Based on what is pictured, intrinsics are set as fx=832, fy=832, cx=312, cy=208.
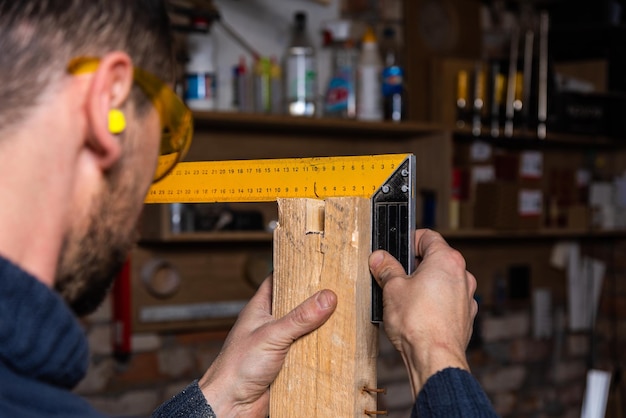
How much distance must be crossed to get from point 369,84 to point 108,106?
→ 1.79m

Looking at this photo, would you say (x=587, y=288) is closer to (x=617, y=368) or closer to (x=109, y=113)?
(x=617, y=368)

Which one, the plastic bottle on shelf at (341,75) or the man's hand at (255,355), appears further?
the plastic bottle on shelf at (341,75)

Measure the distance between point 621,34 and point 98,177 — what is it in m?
2.72

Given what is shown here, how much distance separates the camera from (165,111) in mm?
746

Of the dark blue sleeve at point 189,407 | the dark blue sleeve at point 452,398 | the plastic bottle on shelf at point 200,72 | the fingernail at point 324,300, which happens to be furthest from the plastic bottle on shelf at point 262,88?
the dark blue sleeve at point 452,398

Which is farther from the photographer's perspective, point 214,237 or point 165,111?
point 214,237

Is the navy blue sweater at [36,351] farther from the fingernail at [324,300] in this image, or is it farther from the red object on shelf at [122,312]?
the red object on shelf at [122,312]

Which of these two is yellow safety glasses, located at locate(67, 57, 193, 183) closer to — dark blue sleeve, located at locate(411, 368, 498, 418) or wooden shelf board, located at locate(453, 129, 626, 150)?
dark blue sleeve, located at locate(411, 368, 498, 418)

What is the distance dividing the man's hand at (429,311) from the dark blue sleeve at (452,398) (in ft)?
0.04

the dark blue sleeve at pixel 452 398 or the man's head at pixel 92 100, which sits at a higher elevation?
the man's head at pixel 92 100

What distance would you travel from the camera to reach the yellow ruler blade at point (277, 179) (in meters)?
0.93

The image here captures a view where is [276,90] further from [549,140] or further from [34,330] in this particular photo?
[34,330]

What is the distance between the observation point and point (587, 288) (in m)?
3.14

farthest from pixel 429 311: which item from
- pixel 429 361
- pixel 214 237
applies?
pixel 214 237
